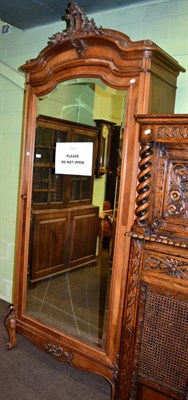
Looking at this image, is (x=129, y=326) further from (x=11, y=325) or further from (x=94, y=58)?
(x=94, y=58)

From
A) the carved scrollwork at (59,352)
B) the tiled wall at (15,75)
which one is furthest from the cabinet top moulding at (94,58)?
the carved scrollwork at (59,352)

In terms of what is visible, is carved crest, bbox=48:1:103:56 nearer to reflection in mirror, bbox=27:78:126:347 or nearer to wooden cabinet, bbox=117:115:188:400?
reflection in mirror, bbox=27:78:126:347

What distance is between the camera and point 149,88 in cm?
170

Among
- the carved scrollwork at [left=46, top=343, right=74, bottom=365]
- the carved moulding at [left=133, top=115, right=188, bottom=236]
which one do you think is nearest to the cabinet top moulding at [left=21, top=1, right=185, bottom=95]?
the carved moulding at [left=133, top=115, right=188, bottom=236]

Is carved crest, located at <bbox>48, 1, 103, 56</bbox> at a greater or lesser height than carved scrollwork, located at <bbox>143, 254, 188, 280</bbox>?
greater

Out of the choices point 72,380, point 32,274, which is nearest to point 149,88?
point 32,274

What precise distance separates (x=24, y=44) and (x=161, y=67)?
4.96 feet

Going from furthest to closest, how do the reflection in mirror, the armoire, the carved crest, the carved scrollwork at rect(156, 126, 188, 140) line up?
1. the reflection in mirror
2. the carved crest
3. the armoire
4. the carved scrollwork at rect(156, 126, 188, 140)

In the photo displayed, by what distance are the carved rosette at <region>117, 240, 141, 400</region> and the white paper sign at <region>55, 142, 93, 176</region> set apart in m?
0.65

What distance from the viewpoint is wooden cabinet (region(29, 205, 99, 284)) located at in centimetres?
230

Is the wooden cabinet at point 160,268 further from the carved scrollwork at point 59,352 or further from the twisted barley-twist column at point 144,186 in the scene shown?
the carved scrollwork at point 59,352

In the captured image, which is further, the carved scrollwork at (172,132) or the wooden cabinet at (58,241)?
the wooden cabinet at (58,241)

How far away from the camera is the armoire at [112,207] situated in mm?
1618

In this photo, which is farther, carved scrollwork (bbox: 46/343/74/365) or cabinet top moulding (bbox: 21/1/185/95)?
carved scrollwork (bbox: 46/343/74/365)
